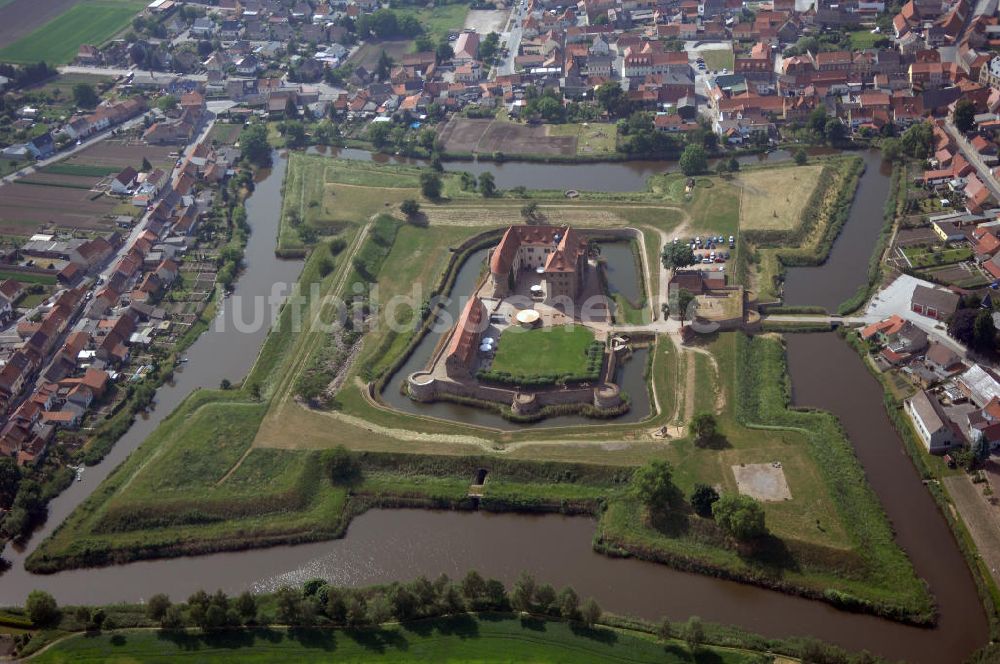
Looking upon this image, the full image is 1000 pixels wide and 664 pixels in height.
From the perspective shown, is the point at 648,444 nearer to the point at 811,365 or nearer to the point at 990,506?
the point at 811,365

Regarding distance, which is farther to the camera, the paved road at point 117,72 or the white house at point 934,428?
the paved road at point 117,72

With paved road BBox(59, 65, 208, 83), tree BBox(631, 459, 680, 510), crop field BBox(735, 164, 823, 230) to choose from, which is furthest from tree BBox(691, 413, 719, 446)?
paved road BBox(59, 65, 208, 83)

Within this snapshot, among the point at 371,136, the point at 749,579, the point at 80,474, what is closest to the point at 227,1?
the point at 371,136

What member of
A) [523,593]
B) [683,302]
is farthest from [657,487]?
[683,302]

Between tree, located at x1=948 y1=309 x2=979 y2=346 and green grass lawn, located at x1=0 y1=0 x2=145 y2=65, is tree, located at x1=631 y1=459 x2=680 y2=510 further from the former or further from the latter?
green grass lawn, located at x1=0 y1=0 x2=145 y2=65

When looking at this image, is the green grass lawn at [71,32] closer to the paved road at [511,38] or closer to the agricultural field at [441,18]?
the agricultural field at [441,18]

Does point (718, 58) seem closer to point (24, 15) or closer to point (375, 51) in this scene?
point (375, 51)

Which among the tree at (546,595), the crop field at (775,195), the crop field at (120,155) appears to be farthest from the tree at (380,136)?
the tree at (546,595)

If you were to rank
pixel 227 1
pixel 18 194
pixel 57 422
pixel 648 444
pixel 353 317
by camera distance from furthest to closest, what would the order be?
pixel 227 1
pixel 18 194
pixel 353 317
pixel 57 422
pixel 648 444
